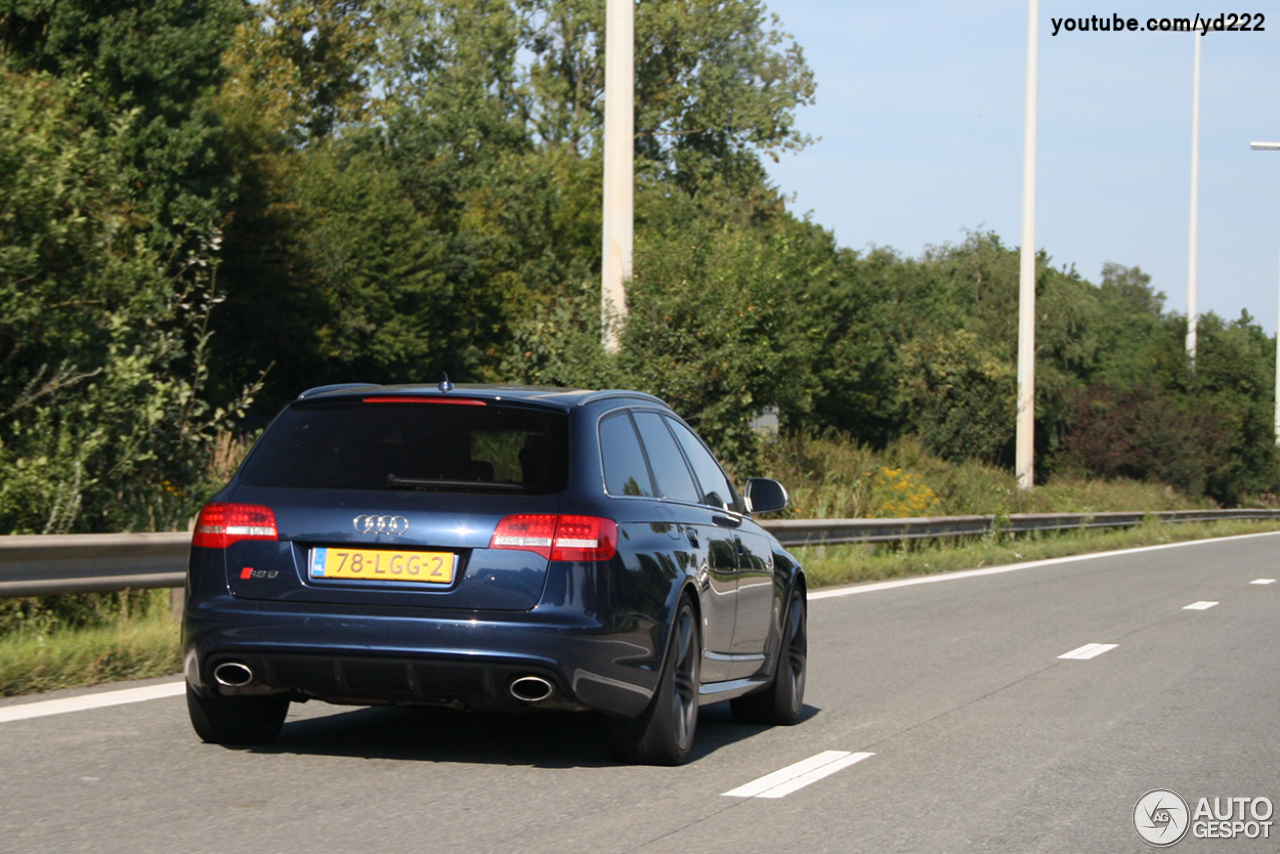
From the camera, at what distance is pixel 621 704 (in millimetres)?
6812

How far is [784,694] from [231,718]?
2955 mm

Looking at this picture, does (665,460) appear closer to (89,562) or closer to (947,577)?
(89,562)

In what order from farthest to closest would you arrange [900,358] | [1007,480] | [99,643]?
[900,358], [1007,480], [99,643]

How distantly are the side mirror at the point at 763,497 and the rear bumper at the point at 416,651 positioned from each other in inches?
89.8

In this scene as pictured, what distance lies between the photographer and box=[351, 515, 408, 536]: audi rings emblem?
6.57 m

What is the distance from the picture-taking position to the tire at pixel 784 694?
886 cm

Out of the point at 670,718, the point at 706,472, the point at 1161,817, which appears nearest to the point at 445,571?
the point at 670,718

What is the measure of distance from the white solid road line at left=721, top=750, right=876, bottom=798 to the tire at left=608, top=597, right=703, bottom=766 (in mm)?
384

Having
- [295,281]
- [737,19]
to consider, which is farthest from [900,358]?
[295,281]

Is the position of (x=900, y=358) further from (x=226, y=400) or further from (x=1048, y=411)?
(x=226, y=400)

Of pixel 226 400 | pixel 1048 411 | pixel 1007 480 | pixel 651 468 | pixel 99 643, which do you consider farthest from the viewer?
pixel 1048 411

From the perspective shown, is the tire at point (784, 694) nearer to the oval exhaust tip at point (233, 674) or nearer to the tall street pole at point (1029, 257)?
the oval exhaust tip at point (233, 674)

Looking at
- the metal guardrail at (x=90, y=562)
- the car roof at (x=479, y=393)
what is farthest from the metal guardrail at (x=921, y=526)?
the car roof at (x=479, y=393)

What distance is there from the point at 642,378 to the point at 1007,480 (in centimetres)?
1319
